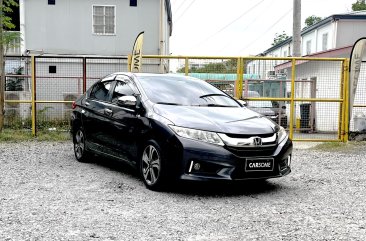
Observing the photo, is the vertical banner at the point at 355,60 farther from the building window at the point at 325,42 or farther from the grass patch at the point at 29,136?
the building window at the point at 325,42

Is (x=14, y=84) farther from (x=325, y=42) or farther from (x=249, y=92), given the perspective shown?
(x=325, y=42)

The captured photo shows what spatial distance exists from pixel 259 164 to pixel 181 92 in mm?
1891

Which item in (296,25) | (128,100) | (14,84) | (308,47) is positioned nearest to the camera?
(128,100)

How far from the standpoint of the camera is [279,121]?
13.6 m

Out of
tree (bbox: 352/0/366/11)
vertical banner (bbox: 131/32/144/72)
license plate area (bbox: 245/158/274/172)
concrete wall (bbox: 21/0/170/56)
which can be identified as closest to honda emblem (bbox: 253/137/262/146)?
license plate area (bbox: 245/158/274/172)

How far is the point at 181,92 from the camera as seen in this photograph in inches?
282

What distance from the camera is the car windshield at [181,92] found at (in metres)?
6.84

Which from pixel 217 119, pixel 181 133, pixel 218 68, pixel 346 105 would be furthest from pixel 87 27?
pixel 181 133

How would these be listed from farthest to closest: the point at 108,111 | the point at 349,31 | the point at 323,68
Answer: the point at 349,31
the point at 323,68
the point at 108,111

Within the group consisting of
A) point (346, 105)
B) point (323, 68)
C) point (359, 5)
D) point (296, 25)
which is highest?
point (359, 5)

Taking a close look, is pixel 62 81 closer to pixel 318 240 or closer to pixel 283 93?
pixel 283 93

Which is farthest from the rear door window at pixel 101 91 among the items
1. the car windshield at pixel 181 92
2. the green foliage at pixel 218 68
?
the green foliage at pixel 218 68

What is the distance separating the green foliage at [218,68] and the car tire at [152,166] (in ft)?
18.5

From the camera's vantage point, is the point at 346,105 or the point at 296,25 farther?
the point at 296,25
